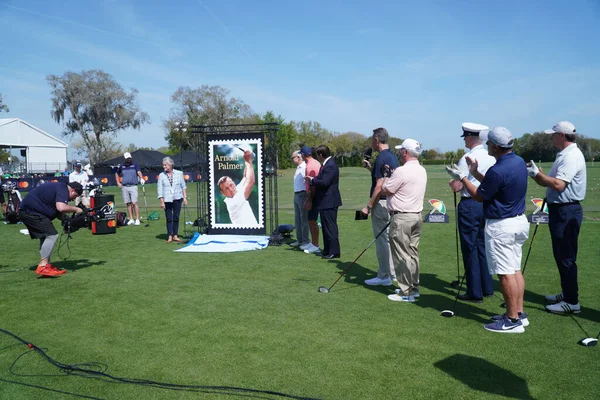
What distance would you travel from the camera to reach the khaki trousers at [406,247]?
5824mm

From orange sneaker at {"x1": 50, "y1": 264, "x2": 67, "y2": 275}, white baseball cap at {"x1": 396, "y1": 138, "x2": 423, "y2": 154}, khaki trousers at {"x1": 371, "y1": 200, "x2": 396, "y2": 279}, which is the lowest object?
orange sneaker at {"x1": 50, "y1": 264, "x2": 67, "y2": 275}

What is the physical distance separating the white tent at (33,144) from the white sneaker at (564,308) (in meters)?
53.0

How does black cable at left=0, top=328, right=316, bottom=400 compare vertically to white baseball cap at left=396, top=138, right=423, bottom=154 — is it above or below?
below

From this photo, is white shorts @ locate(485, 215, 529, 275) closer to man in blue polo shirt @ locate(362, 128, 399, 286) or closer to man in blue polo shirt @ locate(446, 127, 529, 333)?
man in blue polo shirt @ locate(446, 127, 529, 333)

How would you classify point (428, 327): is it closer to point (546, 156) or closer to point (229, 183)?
point (229, 183)

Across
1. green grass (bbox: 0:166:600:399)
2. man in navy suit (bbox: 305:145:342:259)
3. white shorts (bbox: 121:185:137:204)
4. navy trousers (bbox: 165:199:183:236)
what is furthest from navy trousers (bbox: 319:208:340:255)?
white shorts (bbox: 121:185:137:204)

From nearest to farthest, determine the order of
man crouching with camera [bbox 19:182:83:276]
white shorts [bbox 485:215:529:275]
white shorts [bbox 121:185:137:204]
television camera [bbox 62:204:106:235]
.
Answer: white shorts [bbox 485:215:529:275]
man crouching with camera [bbox 19:182:83:276]
television camera [bbox 62:204:106:235]
white shorts [bbox 121:185:137:204]

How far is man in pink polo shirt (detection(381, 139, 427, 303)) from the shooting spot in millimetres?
5820

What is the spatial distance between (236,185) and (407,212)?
561cm

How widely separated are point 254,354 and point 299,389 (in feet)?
2.62

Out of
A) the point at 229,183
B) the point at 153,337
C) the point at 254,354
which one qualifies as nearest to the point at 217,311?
the point at 153,337

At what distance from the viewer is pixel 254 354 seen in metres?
4.30

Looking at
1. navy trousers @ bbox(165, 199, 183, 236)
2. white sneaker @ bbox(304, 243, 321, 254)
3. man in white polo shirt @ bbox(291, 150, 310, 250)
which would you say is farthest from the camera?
navy trousers @ bbox(165, 199, 183, 236)

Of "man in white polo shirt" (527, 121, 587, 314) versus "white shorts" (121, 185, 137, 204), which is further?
"white shorts" (121, 185, 137, 204)
